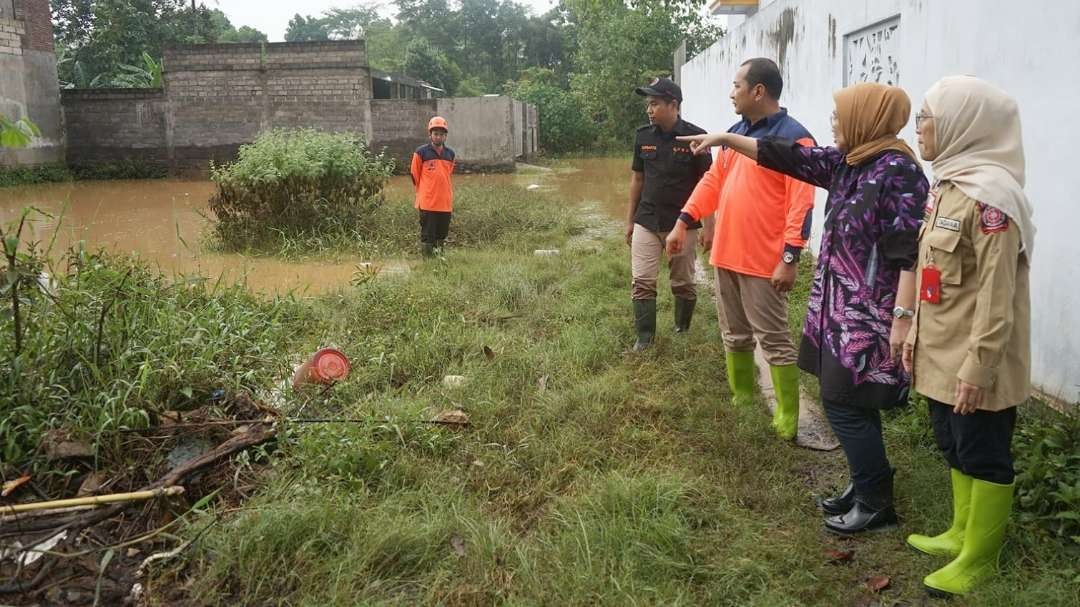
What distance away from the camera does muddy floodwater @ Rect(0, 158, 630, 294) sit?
27.0ft

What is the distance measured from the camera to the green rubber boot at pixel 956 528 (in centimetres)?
276

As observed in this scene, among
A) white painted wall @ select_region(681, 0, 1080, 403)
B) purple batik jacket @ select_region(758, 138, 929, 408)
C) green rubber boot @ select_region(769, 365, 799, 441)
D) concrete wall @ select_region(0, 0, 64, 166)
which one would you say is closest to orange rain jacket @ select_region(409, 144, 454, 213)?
white painted wall @ select_region(681, 0, 1080, 403)

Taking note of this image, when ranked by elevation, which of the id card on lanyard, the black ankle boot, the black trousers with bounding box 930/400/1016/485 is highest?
the id card on lanyard

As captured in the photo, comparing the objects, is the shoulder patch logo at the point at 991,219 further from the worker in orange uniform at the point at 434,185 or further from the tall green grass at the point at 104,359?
the worker in orange uniform at the point at 434,185

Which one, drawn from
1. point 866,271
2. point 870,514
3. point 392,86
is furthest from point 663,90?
point 392,86

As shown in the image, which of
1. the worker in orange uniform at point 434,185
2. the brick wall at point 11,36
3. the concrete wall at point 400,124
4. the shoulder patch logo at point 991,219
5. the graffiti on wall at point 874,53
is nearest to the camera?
the shoulder patch logo at point 991,219

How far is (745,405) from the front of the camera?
4.25 metres

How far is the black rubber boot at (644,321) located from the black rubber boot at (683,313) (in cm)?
46

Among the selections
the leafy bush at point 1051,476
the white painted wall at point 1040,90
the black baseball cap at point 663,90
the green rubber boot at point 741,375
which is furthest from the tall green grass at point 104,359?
the white painted wall at point 1040,90

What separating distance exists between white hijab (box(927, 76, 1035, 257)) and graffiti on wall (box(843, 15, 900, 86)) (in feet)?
12.6

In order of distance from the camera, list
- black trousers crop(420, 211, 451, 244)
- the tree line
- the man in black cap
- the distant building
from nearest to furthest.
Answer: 1. the man in black cap
2. black trousers crop(420, 211, 451, 244)
3. the distant building
4. the tree line

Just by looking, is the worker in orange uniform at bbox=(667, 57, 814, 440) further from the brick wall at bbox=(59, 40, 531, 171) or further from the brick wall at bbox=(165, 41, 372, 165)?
the brick wall at bbox=(165, 41, 372, 165)

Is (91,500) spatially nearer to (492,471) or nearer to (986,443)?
(492,471)

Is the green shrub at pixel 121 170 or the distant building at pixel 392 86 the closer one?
the green shrub at pixel 121 170
